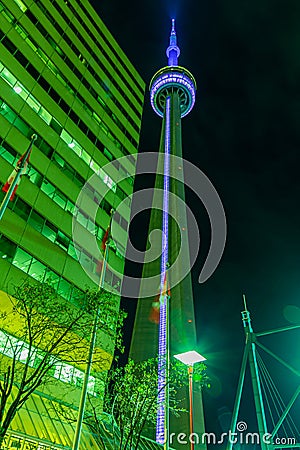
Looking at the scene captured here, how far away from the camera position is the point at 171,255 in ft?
227

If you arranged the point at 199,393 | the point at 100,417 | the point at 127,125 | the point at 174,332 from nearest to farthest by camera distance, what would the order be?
1. the point at 100,417
2. the point at 127,125
3. the point at 199,393
4. the point at 174,332

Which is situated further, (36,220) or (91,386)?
(91,386)

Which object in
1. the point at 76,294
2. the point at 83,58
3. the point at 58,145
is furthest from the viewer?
the point at 83,58

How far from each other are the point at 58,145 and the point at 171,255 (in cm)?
4032

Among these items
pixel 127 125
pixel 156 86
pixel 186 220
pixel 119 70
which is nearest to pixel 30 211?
pixel 127 125

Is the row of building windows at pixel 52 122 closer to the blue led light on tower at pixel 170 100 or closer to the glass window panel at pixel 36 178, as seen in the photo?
the glass window panel at pixel 36 178

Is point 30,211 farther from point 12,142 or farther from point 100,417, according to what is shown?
point 100,417

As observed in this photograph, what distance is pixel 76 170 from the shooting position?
33969 mm

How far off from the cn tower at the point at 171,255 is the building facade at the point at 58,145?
1662 cm

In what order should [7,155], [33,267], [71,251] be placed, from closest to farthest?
[33,267] < [7,155] < [71,251]

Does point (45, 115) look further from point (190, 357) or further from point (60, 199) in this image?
point (190, 357)

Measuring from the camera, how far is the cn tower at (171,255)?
56331mm

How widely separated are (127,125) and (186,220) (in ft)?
114

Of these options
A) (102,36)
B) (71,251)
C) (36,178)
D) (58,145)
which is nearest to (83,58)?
(102,36)
